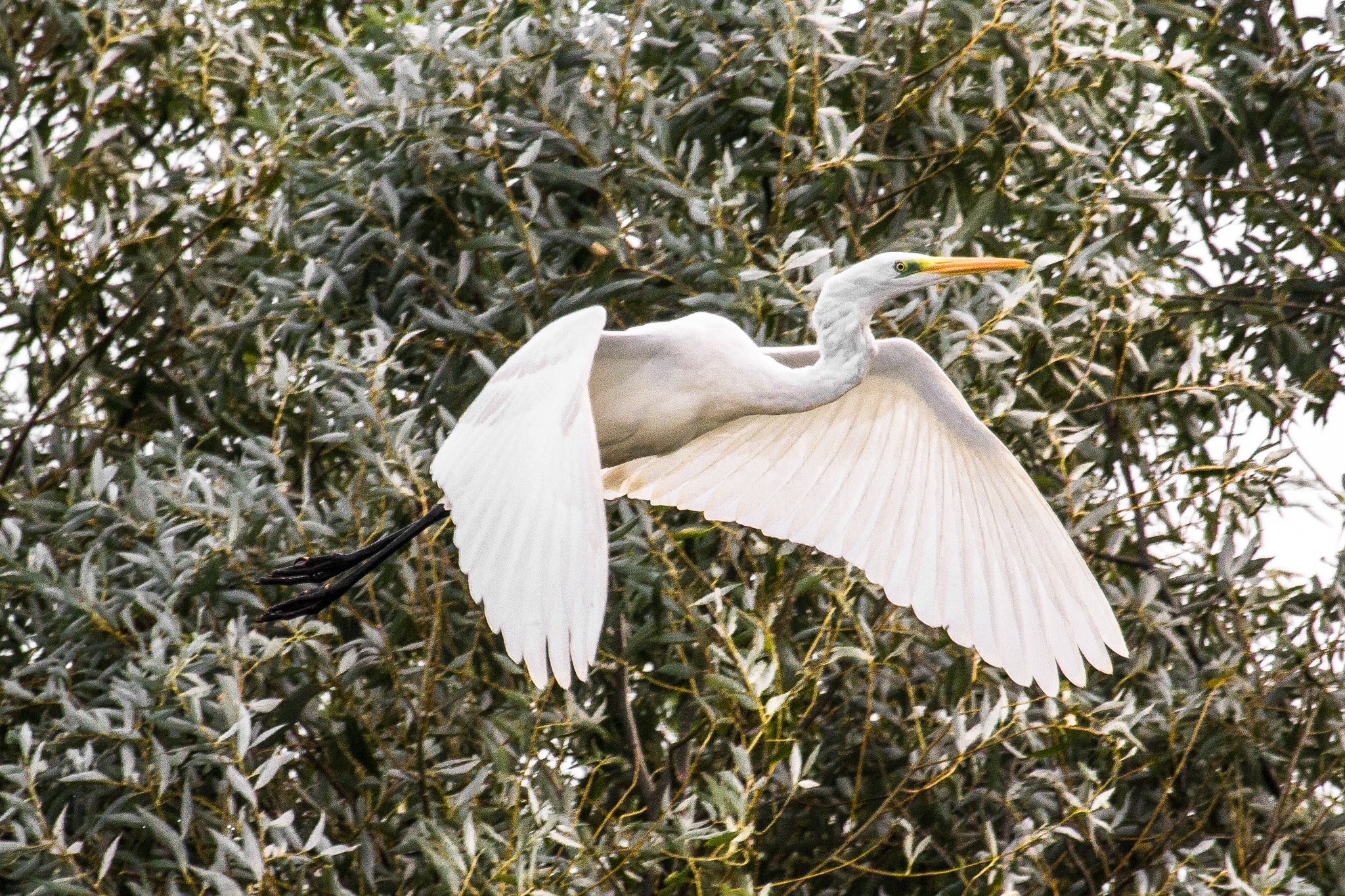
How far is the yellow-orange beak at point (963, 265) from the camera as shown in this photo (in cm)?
269

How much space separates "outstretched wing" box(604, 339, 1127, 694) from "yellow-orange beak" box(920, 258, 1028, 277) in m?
0.20

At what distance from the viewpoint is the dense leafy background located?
284cm

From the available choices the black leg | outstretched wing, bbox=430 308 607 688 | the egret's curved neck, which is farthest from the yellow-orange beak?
the black leg

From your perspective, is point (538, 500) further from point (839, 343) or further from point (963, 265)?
point (963, 265)

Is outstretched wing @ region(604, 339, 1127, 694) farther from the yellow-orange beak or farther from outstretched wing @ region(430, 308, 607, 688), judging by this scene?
outstretched wing @ region(430, 308, 607, 688)

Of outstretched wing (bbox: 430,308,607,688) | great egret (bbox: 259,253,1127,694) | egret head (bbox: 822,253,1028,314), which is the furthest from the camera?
egret head (bbox: 822,253,1028,314)

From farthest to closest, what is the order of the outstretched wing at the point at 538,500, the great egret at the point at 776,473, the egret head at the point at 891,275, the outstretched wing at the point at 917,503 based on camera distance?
the outstretched wing at the point at 917,503 → the egret head at the point at 891,275 → the great egret at the point at 776,473 → the outstretched wing at the point at 538,500

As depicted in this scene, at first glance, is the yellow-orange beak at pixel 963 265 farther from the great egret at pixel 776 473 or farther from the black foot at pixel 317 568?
the black foot at pixel 317 568

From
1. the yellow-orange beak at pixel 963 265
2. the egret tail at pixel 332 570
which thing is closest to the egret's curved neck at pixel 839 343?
the yellow-orange beak at pixel 963 265

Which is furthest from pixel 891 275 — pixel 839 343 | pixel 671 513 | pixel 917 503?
pixel 671 513

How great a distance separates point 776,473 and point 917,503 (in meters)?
0.28

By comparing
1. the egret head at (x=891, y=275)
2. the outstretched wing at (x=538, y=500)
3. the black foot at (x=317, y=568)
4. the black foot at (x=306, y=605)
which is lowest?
the black foot at (x=306, y=605)

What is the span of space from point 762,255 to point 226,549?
1093mm

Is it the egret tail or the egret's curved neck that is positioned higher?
the egret's curved neck
